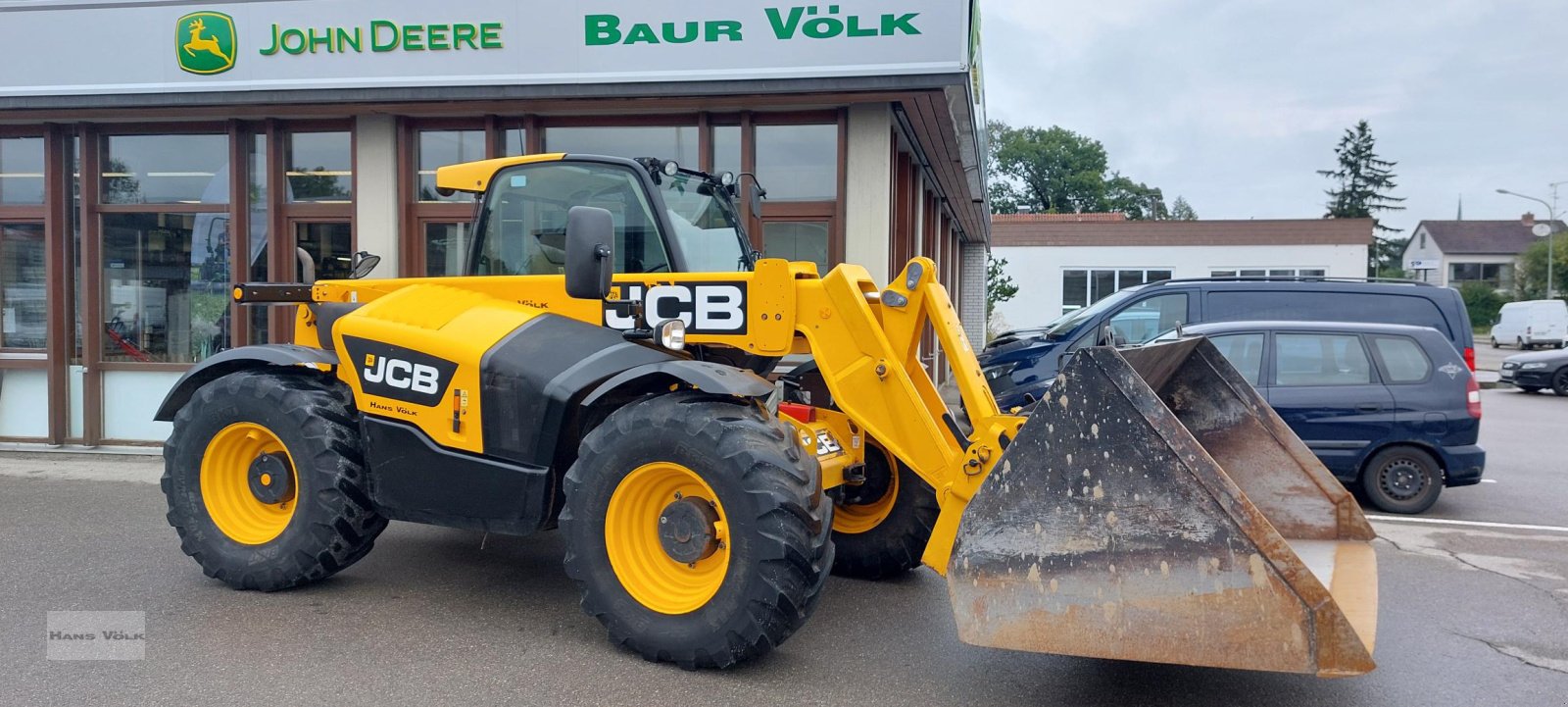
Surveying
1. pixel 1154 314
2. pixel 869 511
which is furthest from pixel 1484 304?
pixel 869 511

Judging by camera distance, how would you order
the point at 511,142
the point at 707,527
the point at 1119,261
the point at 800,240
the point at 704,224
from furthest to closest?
the point at 1119,261
the point at 511,142
the point at 800,240
the point at 704,224
the point at 707,527

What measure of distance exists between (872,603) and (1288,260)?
111 ft

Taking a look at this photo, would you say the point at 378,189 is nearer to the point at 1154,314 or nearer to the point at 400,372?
the point at 400,372

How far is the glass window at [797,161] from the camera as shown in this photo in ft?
30.9

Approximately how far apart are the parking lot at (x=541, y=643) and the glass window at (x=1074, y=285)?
93.1 ft

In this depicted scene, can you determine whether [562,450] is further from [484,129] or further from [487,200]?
[484,129]

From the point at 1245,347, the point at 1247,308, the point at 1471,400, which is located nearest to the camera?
the point at 1471,400

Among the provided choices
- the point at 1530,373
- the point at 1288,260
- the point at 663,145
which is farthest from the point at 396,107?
the point at 1288,260

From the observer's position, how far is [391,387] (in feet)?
16.8

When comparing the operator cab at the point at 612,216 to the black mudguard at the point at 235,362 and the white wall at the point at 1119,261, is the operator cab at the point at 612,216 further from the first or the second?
the white wall at the point at 1119,261

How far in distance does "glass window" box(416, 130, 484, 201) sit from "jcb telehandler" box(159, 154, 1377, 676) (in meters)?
4.04

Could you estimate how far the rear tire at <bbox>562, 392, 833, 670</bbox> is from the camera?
412cm

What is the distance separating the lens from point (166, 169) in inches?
413

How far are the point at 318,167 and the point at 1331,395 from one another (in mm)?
9309
